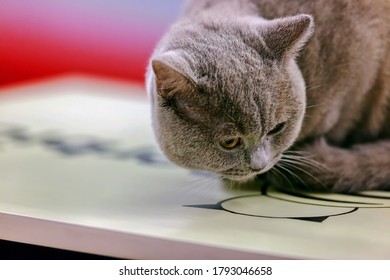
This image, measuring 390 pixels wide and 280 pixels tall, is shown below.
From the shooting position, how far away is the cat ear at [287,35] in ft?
3.81

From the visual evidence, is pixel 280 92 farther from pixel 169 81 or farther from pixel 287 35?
pixel 169 81

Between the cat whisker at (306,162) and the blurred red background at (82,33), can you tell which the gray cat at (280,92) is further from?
the blurred red background at (82,33)

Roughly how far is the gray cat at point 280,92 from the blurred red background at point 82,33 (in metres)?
1.11

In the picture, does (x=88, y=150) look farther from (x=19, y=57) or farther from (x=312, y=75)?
(x=19, y=57)

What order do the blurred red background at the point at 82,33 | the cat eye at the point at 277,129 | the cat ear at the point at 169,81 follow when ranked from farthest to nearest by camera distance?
the blurred red background at the point at 82,33, the cat eye at the point at 277,129, the cat ear at the point at 169,81

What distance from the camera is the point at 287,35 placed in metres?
1.17

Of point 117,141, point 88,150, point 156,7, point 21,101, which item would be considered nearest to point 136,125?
point 117,141

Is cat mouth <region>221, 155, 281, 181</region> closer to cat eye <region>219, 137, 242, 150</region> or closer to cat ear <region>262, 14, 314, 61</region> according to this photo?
cat eye <region>219, 137, 242, 150</region>

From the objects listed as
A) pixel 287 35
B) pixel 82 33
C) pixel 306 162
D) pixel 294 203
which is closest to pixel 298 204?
pixel 294 203

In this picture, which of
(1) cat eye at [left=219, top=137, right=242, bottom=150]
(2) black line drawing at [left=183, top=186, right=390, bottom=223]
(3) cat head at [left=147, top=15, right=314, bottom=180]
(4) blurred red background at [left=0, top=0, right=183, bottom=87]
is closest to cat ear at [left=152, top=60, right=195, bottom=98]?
(3) cat head at [left=147, top=15, right=314, bottom=180]

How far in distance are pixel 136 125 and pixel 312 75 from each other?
792 mm

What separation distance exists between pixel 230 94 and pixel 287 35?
0.17 metres

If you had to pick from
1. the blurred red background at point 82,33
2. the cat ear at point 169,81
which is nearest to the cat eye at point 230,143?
the cat ear at point 169,81

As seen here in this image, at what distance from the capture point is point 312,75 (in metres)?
1.31
